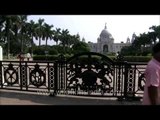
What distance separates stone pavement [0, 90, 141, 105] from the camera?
8.10 m

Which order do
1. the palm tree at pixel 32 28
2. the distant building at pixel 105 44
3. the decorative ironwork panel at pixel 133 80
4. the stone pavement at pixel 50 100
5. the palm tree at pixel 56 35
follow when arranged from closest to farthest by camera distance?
the stone pavement at pixel 50 100 → the decorative ironwork panel at pixel 133 80 → the palm tree at pixel 32 28 → the palm tree at pixel 56 35 → the distant building at pixel 105 44

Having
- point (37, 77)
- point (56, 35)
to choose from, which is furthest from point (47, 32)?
point (37, 77)

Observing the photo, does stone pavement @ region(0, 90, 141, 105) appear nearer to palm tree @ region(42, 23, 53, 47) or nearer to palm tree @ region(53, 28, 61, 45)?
palm tree @ region(42, 23, 53, 47)

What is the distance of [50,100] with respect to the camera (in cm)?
850

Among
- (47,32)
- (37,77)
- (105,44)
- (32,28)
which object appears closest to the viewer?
(37,77)

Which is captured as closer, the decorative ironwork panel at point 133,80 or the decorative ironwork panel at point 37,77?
the decorative ironwork panel at point 133,80

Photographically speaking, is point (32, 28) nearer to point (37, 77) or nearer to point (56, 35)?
point (56, 35)

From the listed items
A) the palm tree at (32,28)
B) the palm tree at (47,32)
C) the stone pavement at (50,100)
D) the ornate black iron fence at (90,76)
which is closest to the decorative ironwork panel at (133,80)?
the ornate black iron fence at (90,76)

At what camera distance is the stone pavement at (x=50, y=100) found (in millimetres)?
8102

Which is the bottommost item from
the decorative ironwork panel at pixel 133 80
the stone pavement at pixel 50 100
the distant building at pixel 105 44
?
the stone pavement at pixel 50 100

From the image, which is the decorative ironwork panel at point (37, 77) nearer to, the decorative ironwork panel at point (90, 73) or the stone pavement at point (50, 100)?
the stone pavement at point (50, 100)

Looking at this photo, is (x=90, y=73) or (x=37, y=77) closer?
(x=90, y=73)

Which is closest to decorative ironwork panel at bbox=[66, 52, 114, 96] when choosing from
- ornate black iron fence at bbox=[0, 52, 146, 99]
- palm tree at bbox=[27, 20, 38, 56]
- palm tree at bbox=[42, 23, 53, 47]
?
ornate black iron fence at bbox=[0, 52, 146, 99]
